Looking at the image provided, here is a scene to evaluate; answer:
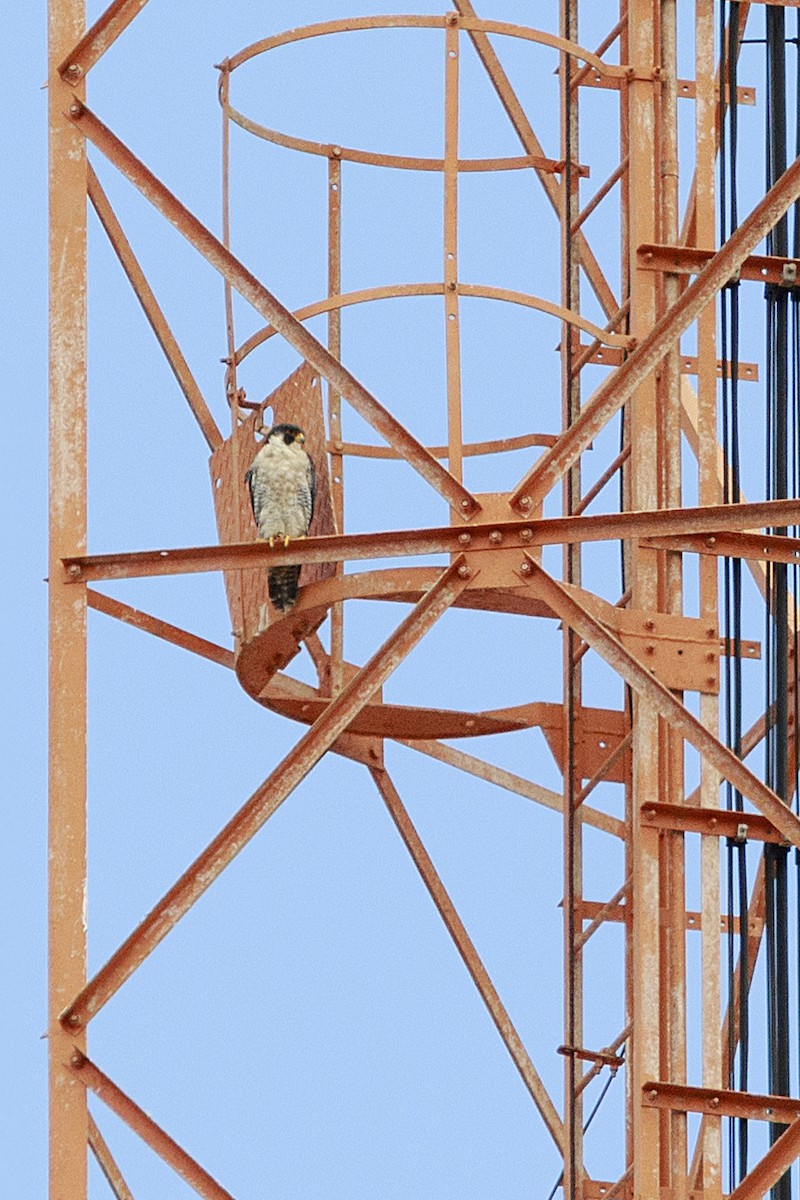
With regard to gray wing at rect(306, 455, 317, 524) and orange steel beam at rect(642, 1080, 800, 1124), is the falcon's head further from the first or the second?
orange steel beam at rect(642, 1080, 800, 1124)

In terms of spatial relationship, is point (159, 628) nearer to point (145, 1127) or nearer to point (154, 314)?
point (154, 314)

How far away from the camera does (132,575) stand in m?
22.1

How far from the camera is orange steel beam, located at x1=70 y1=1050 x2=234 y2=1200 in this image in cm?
2123

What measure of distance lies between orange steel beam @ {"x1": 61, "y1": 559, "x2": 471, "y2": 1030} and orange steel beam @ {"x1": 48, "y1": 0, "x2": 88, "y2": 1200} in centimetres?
28

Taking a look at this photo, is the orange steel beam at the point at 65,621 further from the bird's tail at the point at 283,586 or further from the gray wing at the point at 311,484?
the gray wing at the point at 311,484

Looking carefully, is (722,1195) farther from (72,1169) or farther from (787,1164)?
(72,1169)

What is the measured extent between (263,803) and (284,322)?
2.62 meters

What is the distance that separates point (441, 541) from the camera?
71.2ft

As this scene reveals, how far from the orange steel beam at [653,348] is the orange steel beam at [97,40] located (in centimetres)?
349

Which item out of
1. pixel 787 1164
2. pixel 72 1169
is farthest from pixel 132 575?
pixel 787 1164

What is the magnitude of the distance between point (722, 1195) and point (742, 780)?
2869 mm

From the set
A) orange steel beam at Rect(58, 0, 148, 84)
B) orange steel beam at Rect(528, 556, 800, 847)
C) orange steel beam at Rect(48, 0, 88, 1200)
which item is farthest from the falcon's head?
orange steel beam at Rect(528, 556, 800, 847)

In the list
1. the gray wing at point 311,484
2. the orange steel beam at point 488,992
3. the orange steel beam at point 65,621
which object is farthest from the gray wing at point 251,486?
the orange steel beam at point 65,621

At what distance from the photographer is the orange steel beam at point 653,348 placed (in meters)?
21.5
